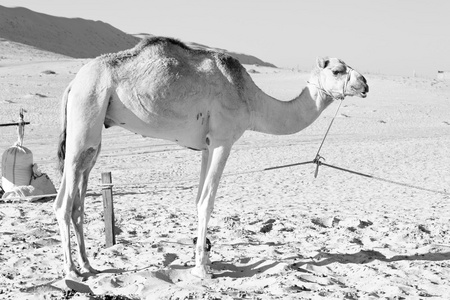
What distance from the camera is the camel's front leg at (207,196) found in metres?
6.43

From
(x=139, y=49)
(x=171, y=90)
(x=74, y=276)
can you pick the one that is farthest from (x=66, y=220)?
(x=139, y=49)

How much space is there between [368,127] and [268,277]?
19792 mm

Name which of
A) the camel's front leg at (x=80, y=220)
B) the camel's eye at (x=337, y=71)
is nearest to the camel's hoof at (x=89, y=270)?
the camel's front leg at (x=80, y=220)

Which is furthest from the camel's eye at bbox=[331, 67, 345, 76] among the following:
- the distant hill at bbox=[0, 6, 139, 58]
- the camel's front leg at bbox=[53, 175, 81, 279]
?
the distant hill at bbox=[0, 6, 139, 58]

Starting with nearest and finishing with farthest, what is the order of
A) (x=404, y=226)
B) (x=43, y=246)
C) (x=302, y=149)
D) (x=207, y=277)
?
(x=207, y=277), (x=43, y=246), (x=404, y=226), (x=302, y=149)

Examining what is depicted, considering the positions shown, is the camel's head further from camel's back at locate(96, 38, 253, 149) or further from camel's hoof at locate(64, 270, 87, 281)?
camel's hoof at locate(64, 270, 87, 281)

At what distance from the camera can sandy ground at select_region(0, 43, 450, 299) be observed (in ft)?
20.2

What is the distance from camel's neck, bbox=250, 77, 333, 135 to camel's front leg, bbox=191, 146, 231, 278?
0.62 m

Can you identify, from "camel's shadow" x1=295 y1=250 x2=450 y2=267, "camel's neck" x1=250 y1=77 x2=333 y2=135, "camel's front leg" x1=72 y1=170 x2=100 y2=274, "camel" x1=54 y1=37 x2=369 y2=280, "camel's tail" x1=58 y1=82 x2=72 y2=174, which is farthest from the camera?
"camel's shadow" x1=295 y1=250 x2=450 y2=267

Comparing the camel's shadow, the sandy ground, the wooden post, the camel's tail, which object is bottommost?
the sandy ground

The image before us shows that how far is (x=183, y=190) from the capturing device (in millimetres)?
12344

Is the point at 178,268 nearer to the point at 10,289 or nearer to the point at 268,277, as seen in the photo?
the point at 268,277

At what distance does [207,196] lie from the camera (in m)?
6.46

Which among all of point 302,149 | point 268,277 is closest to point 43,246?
point 268,277
